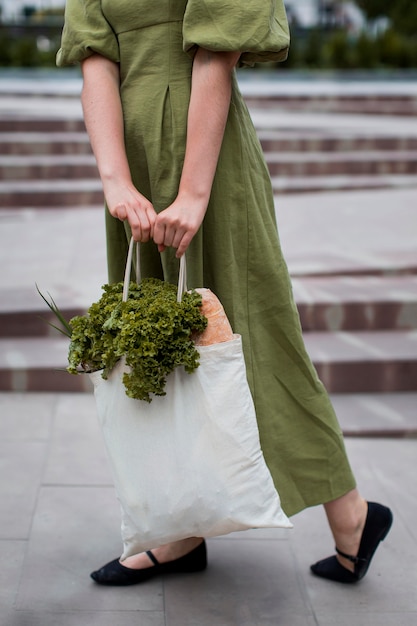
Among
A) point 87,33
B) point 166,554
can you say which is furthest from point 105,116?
point 166,554

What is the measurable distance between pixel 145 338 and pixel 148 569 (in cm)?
87

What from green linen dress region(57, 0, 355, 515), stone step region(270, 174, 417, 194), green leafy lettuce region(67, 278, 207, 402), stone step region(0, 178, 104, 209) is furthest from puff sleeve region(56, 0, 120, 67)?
stone step region(270, 174, 417, 194)

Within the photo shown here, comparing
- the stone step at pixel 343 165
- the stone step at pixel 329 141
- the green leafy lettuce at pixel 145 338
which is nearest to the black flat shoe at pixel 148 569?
the green leafy lettuce at pixel 145 338

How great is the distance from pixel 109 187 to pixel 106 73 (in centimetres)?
27

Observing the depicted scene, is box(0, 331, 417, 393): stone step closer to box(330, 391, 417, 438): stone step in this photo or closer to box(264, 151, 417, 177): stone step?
box(330, 391, 417, 438): stone step

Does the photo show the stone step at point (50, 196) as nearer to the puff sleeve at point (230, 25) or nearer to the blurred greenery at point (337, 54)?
the puff sleeve at point (230, 25)

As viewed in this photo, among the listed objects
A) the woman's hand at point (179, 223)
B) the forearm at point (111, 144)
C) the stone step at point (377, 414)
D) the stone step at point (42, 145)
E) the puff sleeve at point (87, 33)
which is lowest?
the stone step at point (377, 414)

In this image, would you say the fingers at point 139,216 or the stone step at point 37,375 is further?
the stone step at point 37,375

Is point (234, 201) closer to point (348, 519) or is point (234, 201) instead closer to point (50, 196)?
point (348, 519)

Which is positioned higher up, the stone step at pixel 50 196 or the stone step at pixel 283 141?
the stone step at pixel 283 141

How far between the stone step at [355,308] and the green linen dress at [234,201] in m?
1.87

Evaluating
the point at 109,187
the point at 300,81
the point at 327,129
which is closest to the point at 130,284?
the point at 109,187

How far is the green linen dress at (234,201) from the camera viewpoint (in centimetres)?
190

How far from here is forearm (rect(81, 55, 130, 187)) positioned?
6.38 feet
